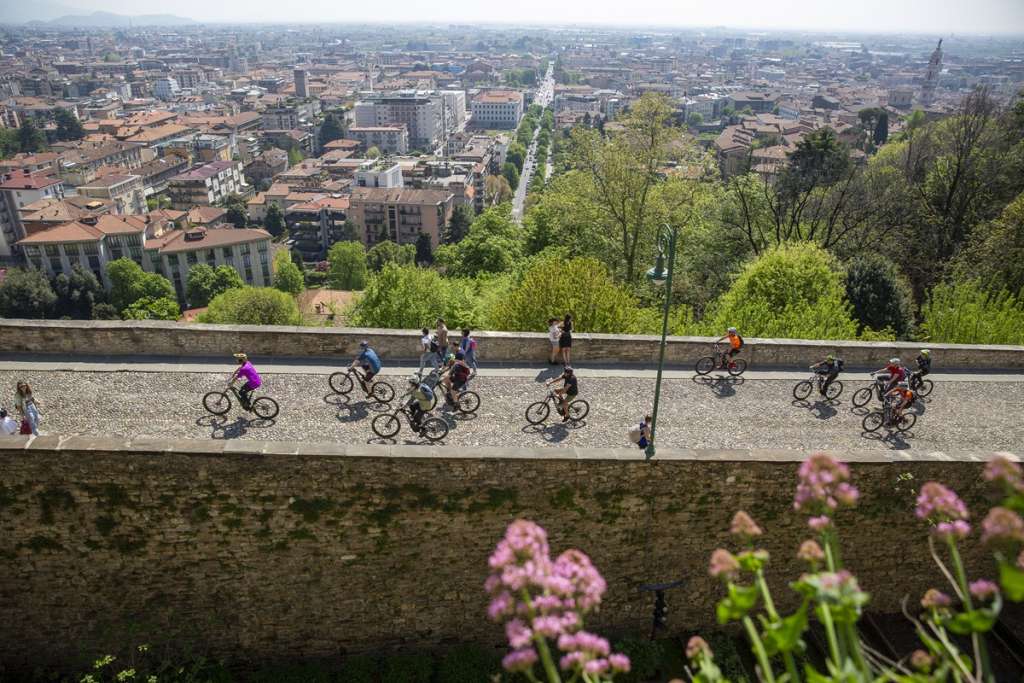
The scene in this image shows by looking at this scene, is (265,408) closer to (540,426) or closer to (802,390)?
(540,426)

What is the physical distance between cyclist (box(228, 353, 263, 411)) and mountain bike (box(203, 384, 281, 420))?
161 millimetres

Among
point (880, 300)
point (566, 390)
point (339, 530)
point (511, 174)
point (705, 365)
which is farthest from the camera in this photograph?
point (511, 174)

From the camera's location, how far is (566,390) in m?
11.6

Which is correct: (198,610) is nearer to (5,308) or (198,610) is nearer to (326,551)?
(326,551)

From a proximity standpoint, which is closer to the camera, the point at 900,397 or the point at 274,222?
the point at 900,397

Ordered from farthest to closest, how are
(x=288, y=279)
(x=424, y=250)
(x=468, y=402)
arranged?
(x=424, y=250) → (x=288, y=279) → (x=468, y=402)

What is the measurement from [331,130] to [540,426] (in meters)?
165

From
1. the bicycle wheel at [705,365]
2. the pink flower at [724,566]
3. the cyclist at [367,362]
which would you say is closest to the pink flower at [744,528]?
the pink flower at [724,566]

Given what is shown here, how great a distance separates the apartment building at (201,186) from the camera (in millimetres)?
111000

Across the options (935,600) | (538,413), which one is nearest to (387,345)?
(538,413)

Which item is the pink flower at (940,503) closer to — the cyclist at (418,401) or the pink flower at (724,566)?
the pink flower at (724,566)

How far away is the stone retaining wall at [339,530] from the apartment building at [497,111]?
191953 millimetres

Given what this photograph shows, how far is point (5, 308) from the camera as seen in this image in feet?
202

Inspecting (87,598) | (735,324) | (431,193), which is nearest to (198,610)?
(87,598)
